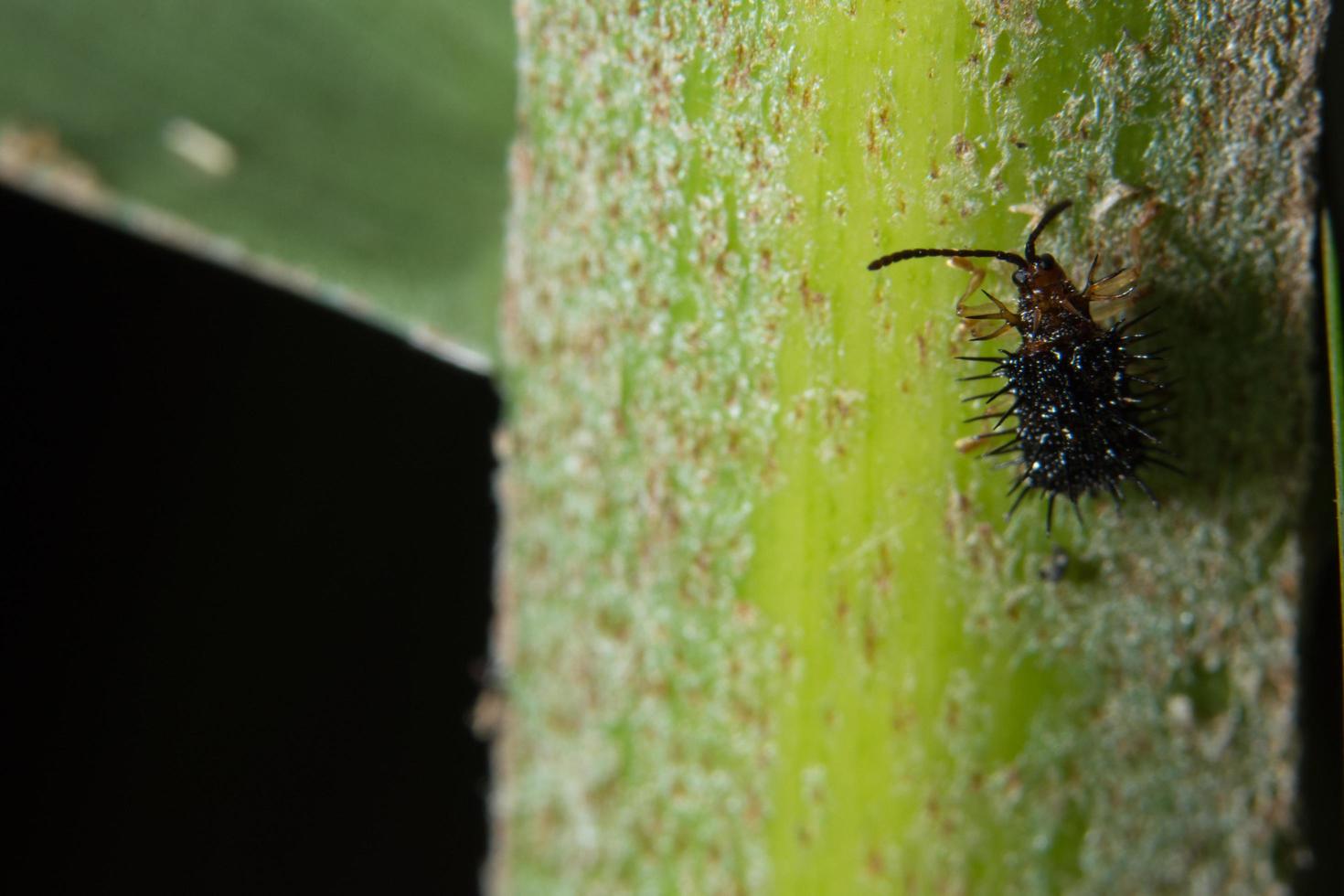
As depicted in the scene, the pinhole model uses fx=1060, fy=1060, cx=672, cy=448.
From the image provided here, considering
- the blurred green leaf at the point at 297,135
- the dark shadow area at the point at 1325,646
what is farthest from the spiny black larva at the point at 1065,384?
the blurred green leaf at the point at 297,135

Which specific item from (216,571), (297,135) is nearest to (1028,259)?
(297,135)

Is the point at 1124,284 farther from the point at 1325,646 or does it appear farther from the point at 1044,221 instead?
the point at 1325,646

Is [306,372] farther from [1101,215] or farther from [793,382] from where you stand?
[1101,215]

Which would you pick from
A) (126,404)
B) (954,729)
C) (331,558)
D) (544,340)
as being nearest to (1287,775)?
(954,729)

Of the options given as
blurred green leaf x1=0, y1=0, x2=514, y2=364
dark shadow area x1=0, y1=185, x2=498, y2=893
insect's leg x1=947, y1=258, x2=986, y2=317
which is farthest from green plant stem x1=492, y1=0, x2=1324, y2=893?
dark shadow area x1=0, y1=185, x2=498, y2=893

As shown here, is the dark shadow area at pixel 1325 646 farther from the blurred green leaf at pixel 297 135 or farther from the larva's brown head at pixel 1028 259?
the blurred green leaf at pixel 297 135

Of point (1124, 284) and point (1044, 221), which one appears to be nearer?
point (1044, 221)
